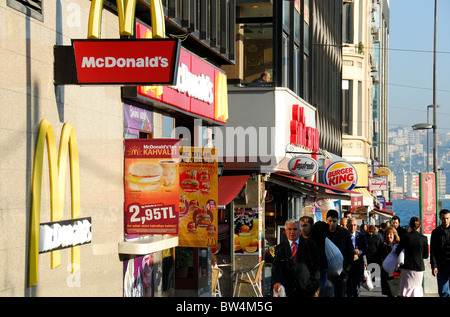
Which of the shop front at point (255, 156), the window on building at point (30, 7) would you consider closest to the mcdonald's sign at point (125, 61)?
the window on building at point (30, 7)

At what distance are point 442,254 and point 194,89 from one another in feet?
17.3

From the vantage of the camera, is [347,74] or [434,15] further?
[347,74]

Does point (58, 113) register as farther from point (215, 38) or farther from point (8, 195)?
point (215, 38)

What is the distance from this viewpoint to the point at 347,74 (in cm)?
4962

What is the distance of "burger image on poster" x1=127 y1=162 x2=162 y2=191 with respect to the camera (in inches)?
465

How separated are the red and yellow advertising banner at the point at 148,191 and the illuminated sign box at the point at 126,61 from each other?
2756mm

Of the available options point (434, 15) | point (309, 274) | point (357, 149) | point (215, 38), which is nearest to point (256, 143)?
point (215, 38)

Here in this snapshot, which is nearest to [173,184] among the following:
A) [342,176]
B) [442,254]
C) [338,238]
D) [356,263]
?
[338,238]

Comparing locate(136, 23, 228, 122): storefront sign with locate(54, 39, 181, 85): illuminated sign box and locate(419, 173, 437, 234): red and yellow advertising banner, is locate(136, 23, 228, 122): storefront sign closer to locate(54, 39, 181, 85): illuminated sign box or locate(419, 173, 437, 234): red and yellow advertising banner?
locate(54, 39, 181, 85): illuminated sign box

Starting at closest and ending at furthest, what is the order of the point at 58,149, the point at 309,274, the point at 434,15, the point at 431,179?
the point at 58,149
the point at 309,274
the point at 431,179
the point at 434,15

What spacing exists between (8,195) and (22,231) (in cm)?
47

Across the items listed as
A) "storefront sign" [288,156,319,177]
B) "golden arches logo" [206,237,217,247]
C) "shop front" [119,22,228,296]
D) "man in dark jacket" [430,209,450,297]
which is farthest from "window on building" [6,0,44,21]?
"storefront sign" [288,156,319,177]

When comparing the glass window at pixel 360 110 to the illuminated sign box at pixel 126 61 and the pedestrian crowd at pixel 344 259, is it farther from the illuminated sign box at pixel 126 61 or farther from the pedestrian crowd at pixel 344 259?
the illuminated sign box at pixel 126 61

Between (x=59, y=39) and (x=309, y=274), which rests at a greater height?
(x=59, y=39)
